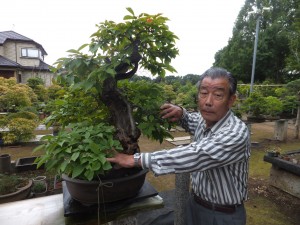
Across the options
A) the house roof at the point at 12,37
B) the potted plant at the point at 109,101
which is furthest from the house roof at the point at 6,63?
the potted plant at the point at 109,101

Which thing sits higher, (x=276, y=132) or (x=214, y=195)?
(x=214, y=195)

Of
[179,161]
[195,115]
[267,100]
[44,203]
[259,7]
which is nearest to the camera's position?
[179,161]

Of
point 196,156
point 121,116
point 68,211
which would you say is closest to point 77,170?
point 68,211

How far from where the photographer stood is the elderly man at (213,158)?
138cm

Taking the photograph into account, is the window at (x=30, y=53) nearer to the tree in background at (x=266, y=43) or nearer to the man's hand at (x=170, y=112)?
the tree in background at (x=266, y=43)

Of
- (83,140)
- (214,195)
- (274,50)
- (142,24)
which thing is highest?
(274,50)

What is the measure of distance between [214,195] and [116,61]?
1268mm

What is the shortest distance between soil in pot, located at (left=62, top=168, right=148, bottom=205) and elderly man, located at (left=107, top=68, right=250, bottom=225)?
167 mm

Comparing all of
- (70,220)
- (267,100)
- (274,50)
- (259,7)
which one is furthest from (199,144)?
(259,7)

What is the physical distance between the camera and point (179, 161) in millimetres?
1366

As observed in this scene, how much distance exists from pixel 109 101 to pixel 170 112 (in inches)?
20.3

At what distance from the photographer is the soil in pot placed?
141cm

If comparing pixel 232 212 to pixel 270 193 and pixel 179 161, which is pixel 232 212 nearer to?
pixel 179 161

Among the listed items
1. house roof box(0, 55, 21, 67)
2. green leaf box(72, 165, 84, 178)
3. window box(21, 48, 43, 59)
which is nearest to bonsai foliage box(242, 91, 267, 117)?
green leaf box(72, 165, 84, 178)
